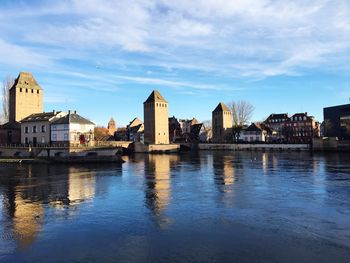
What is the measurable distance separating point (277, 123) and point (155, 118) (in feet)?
161

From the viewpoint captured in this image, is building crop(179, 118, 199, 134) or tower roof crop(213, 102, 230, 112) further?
building crop(179, 118, 199, 134)

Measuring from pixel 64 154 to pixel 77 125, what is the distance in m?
5.16

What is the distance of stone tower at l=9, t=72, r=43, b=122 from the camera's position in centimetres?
5903

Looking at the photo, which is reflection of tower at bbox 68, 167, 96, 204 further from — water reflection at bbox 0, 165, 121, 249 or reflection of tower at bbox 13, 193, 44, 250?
reflection of tower at bbox 13, 193, 44, 250

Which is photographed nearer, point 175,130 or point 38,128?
point 38,128

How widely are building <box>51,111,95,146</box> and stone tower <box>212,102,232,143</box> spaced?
47754 mm

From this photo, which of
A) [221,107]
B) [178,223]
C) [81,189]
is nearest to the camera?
[178,223]

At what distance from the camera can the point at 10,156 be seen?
4888 cm

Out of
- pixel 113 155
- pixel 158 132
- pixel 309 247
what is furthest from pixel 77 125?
pixel 309 247

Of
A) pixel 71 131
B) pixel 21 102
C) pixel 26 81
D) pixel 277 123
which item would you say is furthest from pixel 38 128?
pixel 277 123

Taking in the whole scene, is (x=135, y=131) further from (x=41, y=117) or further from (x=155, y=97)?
(x=41, y=117)

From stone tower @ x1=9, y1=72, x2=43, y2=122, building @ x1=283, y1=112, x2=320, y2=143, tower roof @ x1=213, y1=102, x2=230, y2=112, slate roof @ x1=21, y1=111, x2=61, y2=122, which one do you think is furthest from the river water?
building @ x1=283, y1=112, x2=320, y2=143

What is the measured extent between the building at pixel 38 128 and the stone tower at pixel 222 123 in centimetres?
4901

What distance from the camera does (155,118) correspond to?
260 ft
